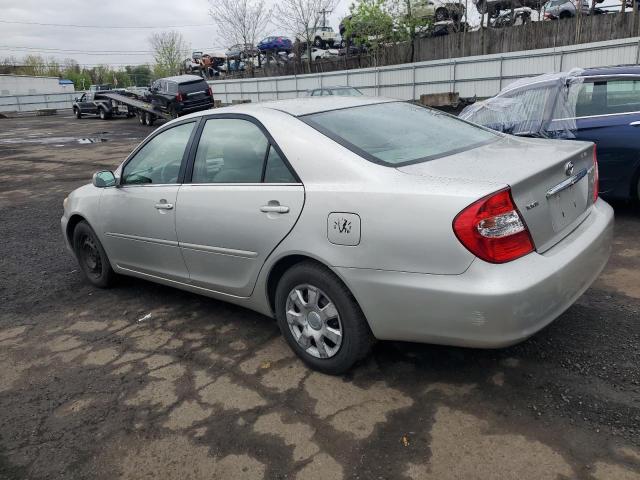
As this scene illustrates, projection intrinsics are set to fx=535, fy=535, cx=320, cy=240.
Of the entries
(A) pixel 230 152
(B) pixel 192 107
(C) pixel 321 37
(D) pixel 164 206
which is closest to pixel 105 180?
(D) pixel 164 206

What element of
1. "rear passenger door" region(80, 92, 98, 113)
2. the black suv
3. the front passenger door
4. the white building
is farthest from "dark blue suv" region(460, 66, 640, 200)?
the white building

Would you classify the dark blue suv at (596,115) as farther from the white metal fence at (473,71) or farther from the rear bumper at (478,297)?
the white metal fence at (473,71)

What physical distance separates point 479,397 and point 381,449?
2.14 feet

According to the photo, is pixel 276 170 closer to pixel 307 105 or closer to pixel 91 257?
pixel 307 105

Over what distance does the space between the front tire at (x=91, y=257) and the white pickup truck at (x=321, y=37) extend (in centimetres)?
2789

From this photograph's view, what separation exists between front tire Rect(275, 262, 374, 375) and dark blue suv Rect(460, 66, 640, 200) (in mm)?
3800

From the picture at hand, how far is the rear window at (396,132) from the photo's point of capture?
299cm

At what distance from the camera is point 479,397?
2.79 meters

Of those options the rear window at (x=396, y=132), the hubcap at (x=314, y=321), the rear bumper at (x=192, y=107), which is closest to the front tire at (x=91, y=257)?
the hubcap at (x=314, y=321)

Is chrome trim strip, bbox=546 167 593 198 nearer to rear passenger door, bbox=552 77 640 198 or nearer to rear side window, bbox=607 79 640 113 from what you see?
rear passenger door, bbox=552 77 640 198

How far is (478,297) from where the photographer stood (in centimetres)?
239

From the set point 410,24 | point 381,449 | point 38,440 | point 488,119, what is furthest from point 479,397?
point 410,24

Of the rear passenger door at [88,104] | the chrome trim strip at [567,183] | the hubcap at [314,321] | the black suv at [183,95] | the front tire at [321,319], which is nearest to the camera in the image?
the chrome trim strip at [567,183]

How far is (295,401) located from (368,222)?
3.50 ft
